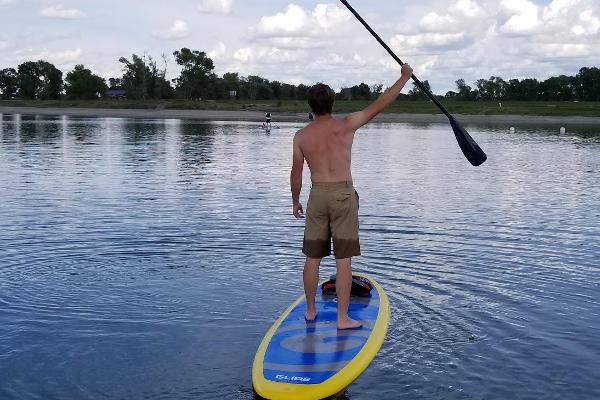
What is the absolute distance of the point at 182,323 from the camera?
8.20m

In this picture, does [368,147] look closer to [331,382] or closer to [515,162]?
[515,162]

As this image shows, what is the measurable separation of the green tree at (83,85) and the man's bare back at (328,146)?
122 metres

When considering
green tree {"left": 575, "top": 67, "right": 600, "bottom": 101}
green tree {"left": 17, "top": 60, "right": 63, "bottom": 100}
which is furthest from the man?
green tree {"left": 17, "top": 60, "right": 63, "bottom": 100}

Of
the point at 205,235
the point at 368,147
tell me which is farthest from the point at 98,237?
the point at 368,147

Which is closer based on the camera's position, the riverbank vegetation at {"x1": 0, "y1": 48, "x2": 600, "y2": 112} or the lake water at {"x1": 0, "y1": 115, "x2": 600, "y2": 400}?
the lake water at {"x1": 0, "y1": 115, "x2": 600, "y2": 400}

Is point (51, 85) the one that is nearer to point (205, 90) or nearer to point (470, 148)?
point (205, 90)

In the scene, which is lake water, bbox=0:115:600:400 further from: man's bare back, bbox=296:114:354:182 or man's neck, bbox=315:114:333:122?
man's neck, bbox=315:114:333:122

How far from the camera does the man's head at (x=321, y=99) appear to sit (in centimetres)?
715

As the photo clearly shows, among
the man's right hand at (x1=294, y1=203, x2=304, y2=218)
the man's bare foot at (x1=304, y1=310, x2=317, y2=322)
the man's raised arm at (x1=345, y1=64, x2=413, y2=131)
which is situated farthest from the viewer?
the man's bare foot at (x1=304, y1=310, x2=317, y2=322)

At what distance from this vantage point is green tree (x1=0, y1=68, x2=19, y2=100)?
132 m

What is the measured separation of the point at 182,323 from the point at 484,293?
398cm

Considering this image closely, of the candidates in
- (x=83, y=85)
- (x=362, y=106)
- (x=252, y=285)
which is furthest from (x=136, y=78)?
(x=252, y=285)

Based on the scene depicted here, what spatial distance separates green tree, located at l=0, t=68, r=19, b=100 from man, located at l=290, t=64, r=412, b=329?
134m

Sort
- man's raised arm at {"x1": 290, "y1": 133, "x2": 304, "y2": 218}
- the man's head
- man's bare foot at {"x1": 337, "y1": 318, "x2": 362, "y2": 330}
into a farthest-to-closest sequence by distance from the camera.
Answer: man's bare foot at {"x1": 337, "y1": 318, "x2": 362, "y2": 330}, man's raised arm at {"x1": 290, "y1": 133, "x2": 304, "y2": 218}, the man's head
